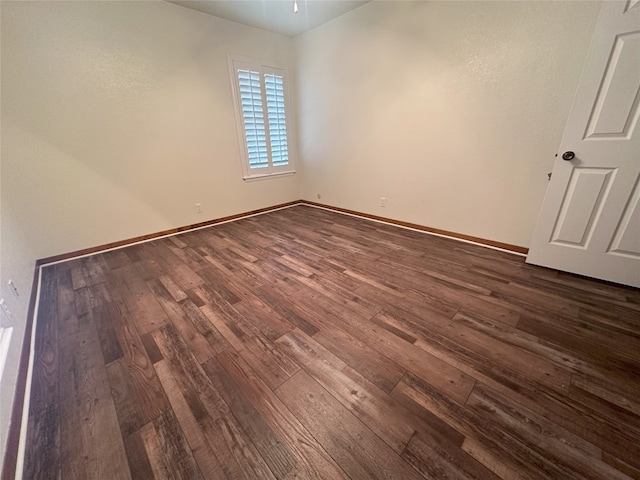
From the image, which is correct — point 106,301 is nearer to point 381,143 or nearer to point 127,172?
point 127,172

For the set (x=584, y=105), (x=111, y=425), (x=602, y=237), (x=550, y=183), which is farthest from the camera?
(x=550, y=183)

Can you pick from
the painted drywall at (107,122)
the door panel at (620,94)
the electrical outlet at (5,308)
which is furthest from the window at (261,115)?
the door panel at (620,94)

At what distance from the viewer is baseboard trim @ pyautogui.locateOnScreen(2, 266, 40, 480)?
92 centimetres

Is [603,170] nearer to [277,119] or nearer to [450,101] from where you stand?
[450,101]

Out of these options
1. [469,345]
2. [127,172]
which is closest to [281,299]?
[469,345]

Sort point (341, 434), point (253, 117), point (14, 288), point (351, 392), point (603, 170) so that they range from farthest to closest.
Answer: point (253, 117) < point (603, 170) < point (14, 288) < point (351, 392) < point (341, 434)

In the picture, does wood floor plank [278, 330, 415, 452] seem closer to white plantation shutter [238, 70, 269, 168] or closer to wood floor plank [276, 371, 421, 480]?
wood floor plank [276, 371, 421, 480]

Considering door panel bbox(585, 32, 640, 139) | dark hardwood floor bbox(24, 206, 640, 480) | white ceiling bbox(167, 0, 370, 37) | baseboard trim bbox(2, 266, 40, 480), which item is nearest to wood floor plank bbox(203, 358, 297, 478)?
dark hardwood floor bbox(24, 206, 640, 480)

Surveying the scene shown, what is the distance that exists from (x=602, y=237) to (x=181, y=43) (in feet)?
14.9

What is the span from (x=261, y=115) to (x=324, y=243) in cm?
228

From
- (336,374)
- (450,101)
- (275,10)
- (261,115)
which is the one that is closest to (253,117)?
(261,115)

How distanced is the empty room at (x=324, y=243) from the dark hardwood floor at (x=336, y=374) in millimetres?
11

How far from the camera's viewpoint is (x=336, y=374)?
1.31 m

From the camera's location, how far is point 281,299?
1934mm
